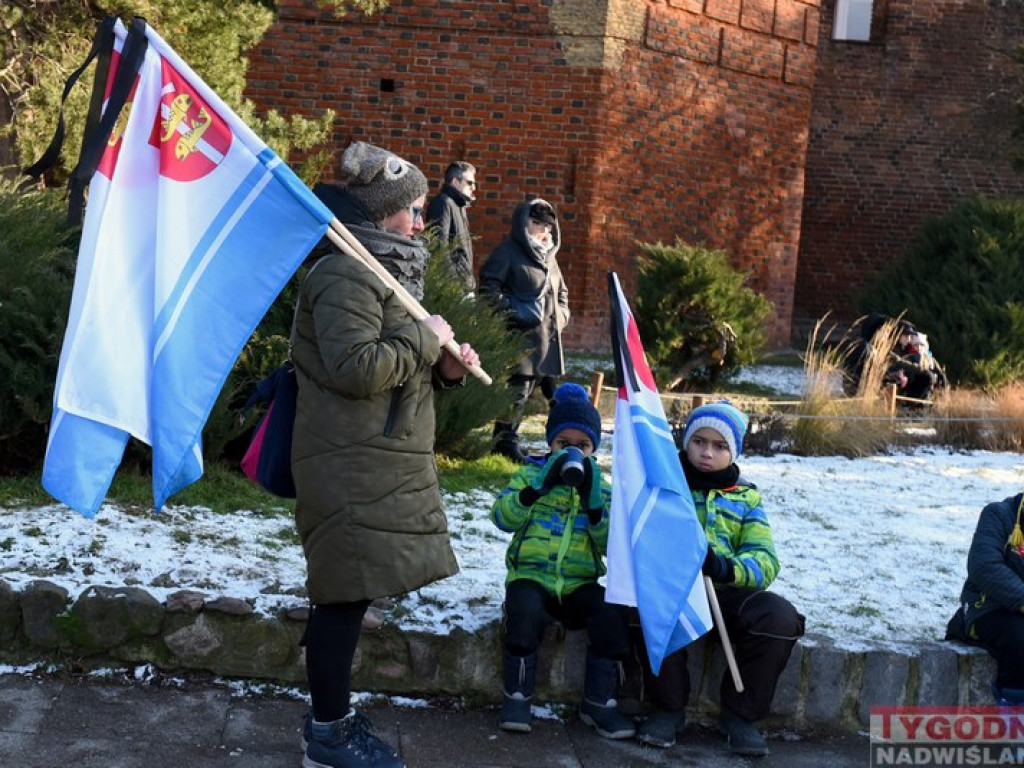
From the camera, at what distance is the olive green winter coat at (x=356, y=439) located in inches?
142

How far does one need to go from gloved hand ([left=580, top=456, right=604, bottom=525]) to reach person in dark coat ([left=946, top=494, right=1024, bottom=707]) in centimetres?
128

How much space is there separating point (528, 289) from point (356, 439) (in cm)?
473

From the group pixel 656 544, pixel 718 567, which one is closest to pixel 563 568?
pixel 656 544

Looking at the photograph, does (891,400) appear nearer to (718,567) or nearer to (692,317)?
(692,317)

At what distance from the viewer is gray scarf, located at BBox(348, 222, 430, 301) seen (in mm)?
3773

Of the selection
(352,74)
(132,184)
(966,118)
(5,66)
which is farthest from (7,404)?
(966,118)

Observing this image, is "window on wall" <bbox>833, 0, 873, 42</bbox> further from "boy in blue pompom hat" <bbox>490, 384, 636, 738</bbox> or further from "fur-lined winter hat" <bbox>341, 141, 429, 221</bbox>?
"fur-lined winter hat" <bbox>341, 141, 429, 221</bbox>

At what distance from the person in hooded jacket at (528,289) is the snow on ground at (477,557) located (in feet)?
4.96

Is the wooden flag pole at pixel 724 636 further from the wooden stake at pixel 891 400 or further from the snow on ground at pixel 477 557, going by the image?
the wooden stake at pixel 891 400

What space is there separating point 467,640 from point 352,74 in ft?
33.1

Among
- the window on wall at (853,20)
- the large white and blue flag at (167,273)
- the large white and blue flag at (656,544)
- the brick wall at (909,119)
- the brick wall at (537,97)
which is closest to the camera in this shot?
the large white and blue flag at (167,273)

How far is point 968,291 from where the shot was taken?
13453mm

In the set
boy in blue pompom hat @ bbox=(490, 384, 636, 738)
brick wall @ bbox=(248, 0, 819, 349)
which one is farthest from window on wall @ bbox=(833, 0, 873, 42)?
boy in blue pompom hat @ bbox=(490, 384, 636, 738)

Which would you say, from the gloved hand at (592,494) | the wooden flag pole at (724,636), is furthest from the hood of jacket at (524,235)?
the wooden flag pole at (724,636)
